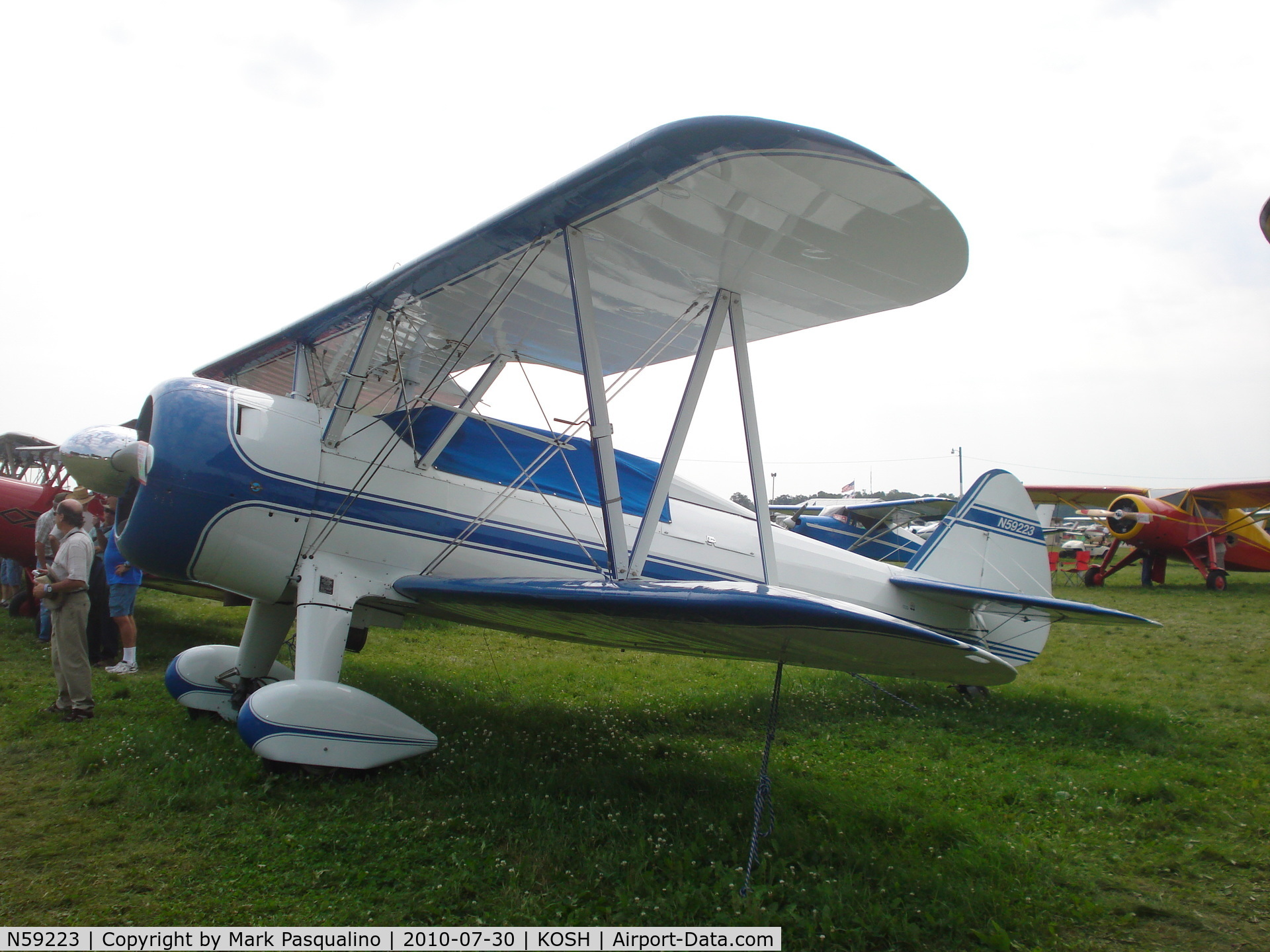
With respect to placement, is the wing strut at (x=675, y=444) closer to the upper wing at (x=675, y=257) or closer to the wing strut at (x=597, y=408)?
the wing strut at (x=597, y=408)

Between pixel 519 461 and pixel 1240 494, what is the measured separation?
60.1 ft

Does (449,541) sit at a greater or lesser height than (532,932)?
greater

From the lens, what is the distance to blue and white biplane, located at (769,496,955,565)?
16.3 m

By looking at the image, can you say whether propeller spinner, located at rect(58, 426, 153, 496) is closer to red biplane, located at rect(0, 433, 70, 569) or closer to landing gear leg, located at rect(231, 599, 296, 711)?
landing gear leg, located at rect(231, 599, 296, 711)

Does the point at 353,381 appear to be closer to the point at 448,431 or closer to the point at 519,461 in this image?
the point at 448,431

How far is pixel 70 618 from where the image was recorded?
4762 millimetres

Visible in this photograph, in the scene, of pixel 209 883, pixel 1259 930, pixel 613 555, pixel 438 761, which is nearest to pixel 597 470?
pixel 613 555

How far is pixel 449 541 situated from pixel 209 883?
2.37 meters

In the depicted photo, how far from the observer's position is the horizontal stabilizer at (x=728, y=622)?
2613 millimetres

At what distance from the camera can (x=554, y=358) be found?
6.15m

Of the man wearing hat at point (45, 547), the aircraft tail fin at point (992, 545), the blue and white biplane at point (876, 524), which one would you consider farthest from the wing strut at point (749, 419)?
the blue and white biplane at point (876, 524)

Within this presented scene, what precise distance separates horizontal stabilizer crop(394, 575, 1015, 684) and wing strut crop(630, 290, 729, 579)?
0.23m

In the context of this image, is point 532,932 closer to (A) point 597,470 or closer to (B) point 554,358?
(A) point 597,470

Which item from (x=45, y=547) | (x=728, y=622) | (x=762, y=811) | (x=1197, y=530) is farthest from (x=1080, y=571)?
(x=45, y=547)
